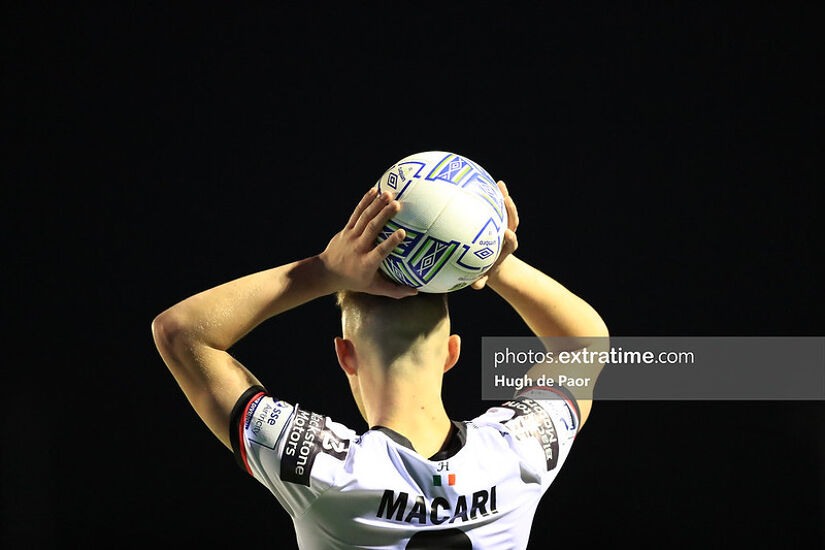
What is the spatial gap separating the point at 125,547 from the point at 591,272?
2.18 meters

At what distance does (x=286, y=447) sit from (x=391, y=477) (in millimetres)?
157

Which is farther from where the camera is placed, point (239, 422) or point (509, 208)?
point (509, 208)

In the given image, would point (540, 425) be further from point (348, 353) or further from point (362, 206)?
point (362, 206)

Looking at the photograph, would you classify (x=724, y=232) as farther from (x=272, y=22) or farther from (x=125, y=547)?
(x=125, y=547)

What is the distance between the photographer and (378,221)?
1.17 metres

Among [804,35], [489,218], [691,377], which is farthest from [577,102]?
[489,218]

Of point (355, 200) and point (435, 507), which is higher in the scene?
point (355, 200)

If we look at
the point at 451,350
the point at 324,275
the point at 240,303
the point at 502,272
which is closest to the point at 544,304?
the point at 502,272

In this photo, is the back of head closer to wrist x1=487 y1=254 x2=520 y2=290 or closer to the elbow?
wrist x1=487 y1=254 x2=520 y2=290
